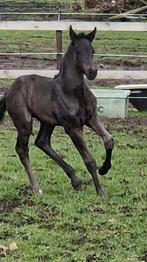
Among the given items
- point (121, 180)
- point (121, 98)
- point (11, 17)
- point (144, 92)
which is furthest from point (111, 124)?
point (11, 17)

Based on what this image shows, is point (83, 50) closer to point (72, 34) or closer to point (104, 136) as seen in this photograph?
point (72, 34)

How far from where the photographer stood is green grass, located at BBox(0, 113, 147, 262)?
17.6 ft

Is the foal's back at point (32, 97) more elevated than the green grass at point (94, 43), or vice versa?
the foal's back at point (32, 97)

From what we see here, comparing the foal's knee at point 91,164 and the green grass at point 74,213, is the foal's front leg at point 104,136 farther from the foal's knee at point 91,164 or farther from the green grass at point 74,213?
the green grass at point 74,213

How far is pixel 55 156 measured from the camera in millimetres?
7406

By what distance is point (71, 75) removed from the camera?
697 centimetres

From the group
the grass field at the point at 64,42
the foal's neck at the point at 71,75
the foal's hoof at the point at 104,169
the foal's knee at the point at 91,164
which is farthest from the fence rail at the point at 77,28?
the foal's knee at the point at 91,164

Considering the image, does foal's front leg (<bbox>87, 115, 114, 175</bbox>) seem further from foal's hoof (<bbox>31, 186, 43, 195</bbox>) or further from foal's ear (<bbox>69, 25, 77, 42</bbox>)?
foal's ear (<bbox>69, 25, 77, 42</bbox>)

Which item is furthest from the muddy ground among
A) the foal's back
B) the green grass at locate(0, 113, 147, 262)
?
the foal's back

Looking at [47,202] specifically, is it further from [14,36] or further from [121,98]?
[14,36]

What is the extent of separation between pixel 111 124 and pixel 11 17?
13.9 metres

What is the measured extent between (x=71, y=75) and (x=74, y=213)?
1.43m

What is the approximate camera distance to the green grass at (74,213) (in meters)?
5.36

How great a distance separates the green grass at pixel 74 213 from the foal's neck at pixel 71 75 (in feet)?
3.41
